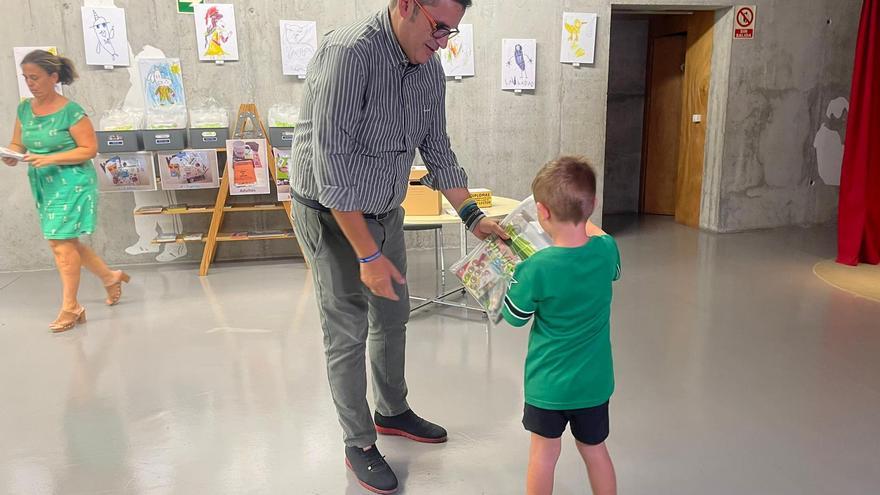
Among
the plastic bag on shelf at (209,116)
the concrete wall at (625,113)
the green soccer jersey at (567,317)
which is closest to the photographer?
the green soccer jersey at (567,317)

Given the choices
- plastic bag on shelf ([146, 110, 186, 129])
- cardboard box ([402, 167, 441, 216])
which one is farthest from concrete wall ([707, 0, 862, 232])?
plastic bag on shelf ([146, 110, 186, 129])

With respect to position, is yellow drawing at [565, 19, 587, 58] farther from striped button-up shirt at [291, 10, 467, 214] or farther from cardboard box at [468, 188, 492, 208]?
striped button-up shirt at [291, 10, 467, 214]

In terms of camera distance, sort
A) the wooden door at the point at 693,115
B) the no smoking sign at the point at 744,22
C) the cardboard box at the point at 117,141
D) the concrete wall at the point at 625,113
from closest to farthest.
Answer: the cardboard box at the point at 117,141
the no smoking sign at the point at 744,22
the wooden door at the point at 693,115
the concrete wall at the point at 625,113

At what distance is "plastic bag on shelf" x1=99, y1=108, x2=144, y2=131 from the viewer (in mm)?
4469

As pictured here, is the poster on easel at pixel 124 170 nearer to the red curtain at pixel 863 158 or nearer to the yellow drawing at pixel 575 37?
the yellow drawing at pixel 575 37

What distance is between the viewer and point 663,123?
724 cm

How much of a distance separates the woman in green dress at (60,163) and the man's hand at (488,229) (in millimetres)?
2705

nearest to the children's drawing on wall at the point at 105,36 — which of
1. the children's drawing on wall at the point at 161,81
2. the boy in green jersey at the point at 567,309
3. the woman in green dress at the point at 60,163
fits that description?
the children's drawing on wall at the point at 161,81

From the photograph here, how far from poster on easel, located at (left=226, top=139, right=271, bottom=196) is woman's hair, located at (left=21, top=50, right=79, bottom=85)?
1267 mm

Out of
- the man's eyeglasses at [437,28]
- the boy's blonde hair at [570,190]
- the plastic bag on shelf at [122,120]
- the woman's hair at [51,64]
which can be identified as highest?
the woman's hair at [51,64]

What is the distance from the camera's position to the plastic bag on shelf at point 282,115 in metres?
4.72

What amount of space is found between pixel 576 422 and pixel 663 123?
20.9 feet

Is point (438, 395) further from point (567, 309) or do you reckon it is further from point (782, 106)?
point (782, 106)

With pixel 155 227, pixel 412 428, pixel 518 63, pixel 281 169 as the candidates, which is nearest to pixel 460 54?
pixel 518 63
